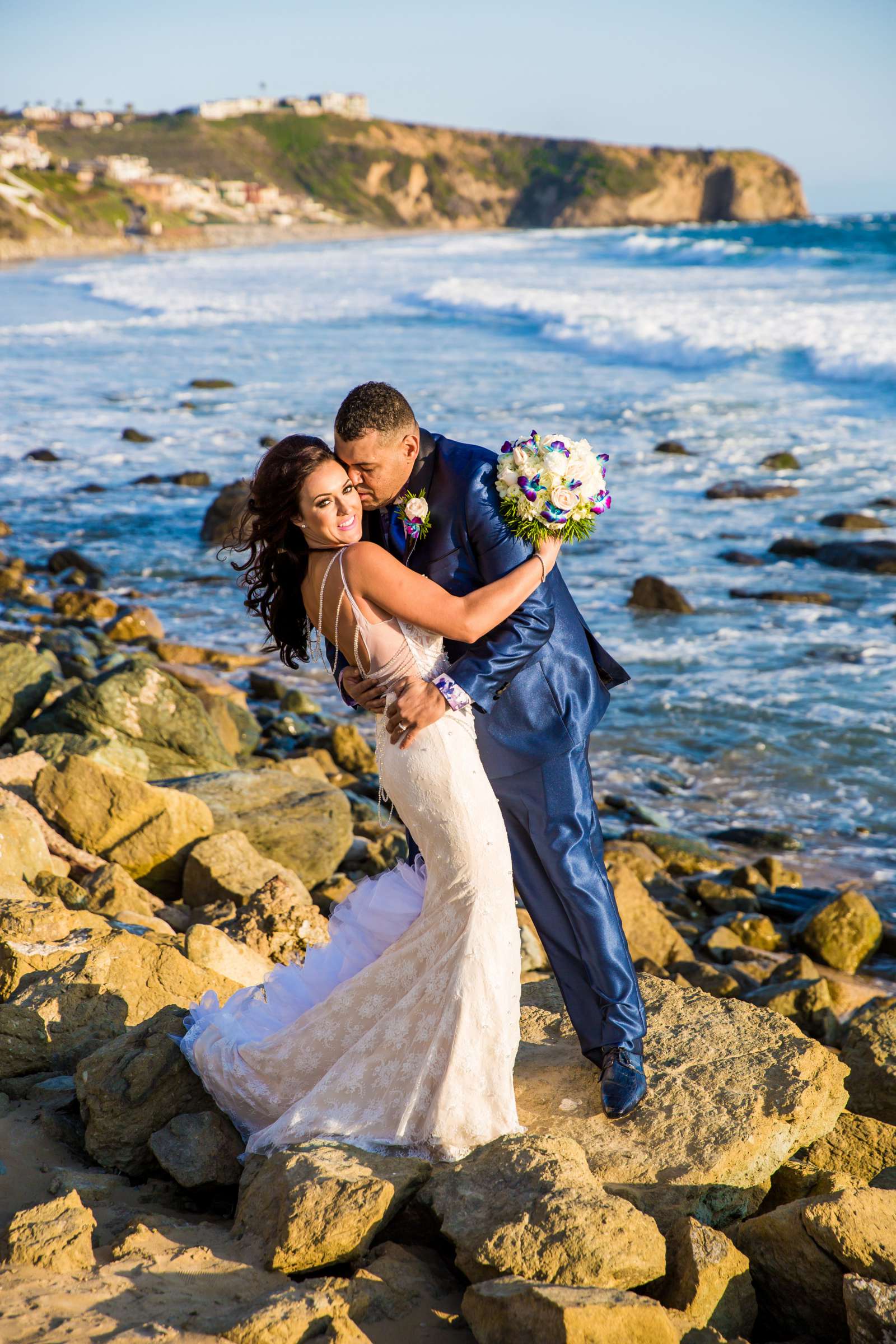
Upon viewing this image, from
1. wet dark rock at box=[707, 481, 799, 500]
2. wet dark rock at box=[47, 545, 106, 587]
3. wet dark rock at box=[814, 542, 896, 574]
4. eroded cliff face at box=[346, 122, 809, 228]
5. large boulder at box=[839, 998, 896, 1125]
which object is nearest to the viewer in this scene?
large boulder at box=[839, 998, 896, 1125]

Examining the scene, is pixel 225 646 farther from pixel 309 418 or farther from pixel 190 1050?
pixel 309 418

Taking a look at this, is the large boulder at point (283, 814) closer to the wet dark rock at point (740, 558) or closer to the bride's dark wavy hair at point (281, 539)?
the bride's dark wavy hair at point (281, 539)

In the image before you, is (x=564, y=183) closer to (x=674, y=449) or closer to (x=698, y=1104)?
(x=674, y=449)

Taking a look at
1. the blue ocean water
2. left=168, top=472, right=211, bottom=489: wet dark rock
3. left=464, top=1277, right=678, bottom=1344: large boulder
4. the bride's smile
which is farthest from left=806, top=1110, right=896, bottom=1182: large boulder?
left=168, top=472, right=211, bottom=489: wet dark rock

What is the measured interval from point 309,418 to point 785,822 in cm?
1664

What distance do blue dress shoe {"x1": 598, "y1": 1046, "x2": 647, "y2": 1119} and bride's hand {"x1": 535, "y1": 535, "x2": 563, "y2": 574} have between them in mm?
1565

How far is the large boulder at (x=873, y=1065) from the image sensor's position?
4.52 m

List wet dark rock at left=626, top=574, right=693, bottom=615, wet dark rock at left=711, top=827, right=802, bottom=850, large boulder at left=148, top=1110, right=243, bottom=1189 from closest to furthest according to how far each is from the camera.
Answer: large boulder at left=148, top=1110, right=243, bottom=1189 < wet dark rock at left=711, top=827, right=802, bottom=850 < wet dark rock at left=626, top=574, right=693, bottom=615

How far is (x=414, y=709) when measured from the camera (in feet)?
11.4

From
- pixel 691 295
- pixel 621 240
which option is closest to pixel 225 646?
pixel 691 295

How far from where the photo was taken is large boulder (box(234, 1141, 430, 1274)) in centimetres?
295

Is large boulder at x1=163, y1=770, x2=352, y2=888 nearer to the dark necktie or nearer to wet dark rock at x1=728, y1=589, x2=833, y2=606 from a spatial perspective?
the dark necktie

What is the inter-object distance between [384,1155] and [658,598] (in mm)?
9290

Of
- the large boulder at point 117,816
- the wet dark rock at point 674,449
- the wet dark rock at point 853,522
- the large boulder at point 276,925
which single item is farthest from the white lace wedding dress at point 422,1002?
the wet dark rock at point 674,449
